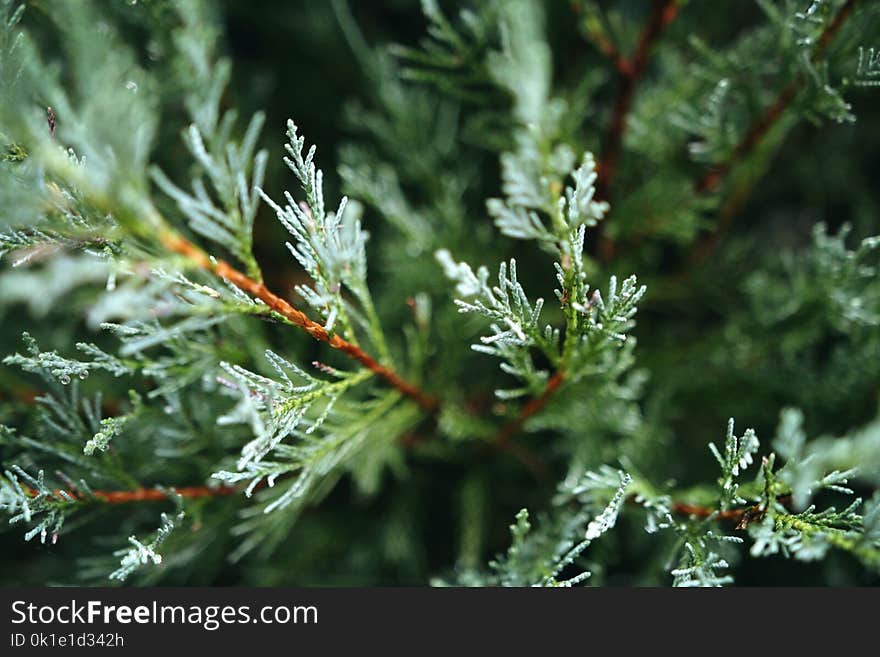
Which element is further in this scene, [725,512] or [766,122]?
[766,122]

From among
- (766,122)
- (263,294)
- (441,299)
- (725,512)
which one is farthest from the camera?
(441,299)

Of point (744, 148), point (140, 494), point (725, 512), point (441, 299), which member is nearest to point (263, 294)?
point (140, 494)

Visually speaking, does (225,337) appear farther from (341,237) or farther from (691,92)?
(691,92)

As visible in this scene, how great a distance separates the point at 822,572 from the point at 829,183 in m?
1.12

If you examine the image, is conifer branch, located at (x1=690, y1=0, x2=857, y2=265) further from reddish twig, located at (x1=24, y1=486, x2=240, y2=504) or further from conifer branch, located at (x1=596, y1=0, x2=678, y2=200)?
reddish twig, located at (x1=24, y1=486, x2=240, y2=504)

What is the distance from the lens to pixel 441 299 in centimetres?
185

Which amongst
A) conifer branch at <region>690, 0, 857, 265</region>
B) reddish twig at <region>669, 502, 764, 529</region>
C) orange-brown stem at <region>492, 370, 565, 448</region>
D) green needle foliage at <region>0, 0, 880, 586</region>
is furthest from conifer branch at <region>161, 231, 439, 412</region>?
conifer branch at <region>690, 0, 857, 265</region>

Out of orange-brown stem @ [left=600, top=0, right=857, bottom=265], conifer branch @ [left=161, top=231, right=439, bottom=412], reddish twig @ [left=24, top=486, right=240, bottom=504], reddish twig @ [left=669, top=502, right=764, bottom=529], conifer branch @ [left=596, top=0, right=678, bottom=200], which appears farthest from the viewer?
conifer branch @ [left=596, top=0, right=678, bottom=200]

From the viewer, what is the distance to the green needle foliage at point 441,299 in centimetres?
93

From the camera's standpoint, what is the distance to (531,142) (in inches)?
50.2

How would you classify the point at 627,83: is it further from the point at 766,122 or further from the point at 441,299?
the point at 441,299

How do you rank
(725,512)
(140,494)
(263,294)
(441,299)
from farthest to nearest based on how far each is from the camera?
(441,299)
(140,494)
(725,512)
(263,294)

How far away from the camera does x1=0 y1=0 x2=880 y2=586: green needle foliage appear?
93cm

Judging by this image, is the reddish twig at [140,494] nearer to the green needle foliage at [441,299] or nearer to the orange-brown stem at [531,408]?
the green needle foliage at [441,299]
